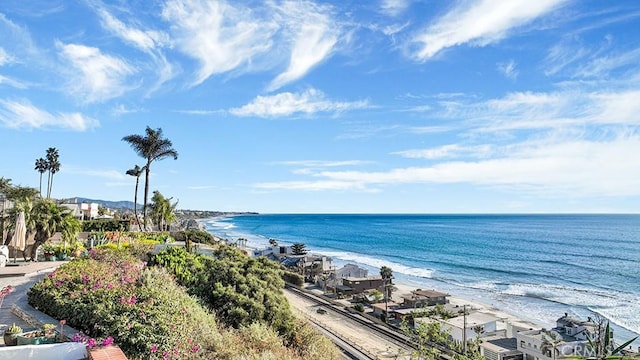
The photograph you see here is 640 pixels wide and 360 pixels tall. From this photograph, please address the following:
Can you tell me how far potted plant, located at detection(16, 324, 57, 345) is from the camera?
666 cm

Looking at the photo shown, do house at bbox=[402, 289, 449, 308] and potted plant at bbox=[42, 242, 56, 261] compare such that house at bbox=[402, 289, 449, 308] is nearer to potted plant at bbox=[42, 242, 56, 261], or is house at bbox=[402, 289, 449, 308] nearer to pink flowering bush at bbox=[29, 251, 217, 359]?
potted plant at bbox=[42, 242, 56, 261]

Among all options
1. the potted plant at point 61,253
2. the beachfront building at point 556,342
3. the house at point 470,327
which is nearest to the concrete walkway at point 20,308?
the potted plant at point 61,253

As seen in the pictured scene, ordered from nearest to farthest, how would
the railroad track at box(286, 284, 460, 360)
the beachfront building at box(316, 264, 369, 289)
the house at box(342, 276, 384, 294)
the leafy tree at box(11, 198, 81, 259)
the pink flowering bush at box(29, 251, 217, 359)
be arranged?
the pink flowering bush at box(29, 251, 217, 359) → the leafy tree at box(11, 198, 81, 259) → the railroad track at box(286, 284, 460, 360) → the house at box(342, 276, 384, 294) → the beachfront building at box(316, 264, 369, 289)

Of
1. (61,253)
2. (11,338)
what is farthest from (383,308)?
(11,338)

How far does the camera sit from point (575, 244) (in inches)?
3354

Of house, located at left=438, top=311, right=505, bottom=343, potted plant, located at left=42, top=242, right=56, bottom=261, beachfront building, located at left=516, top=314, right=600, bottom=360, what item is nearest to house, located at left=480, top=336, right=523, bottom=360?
beachfront building, located at left=516, top=314, right=600, bottom=360

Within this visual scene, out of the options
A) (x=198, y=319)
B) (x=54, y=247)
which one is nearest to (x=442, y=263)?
(x=54, y=247)

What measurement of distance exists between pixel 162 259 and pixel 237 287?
119 inches

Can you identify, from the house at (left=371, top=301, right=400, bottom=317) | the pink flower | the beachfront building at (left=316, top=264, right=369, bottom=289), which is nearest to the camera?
the pink flower

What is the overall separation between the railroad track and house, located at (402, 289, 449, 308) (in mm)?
4478

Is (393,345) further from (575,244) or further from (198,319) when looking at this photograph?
(575,244)

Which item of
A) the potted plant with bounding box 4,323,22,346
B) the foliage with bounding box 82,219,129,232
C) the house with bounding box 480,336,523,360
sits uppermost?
the foliage with bounding box 82,219,129,232

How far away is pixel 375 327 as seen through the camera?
93.3 feet

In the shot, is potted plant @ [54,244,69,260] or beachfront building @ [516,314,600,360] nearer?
potted plant @ [54,244,69,260]
